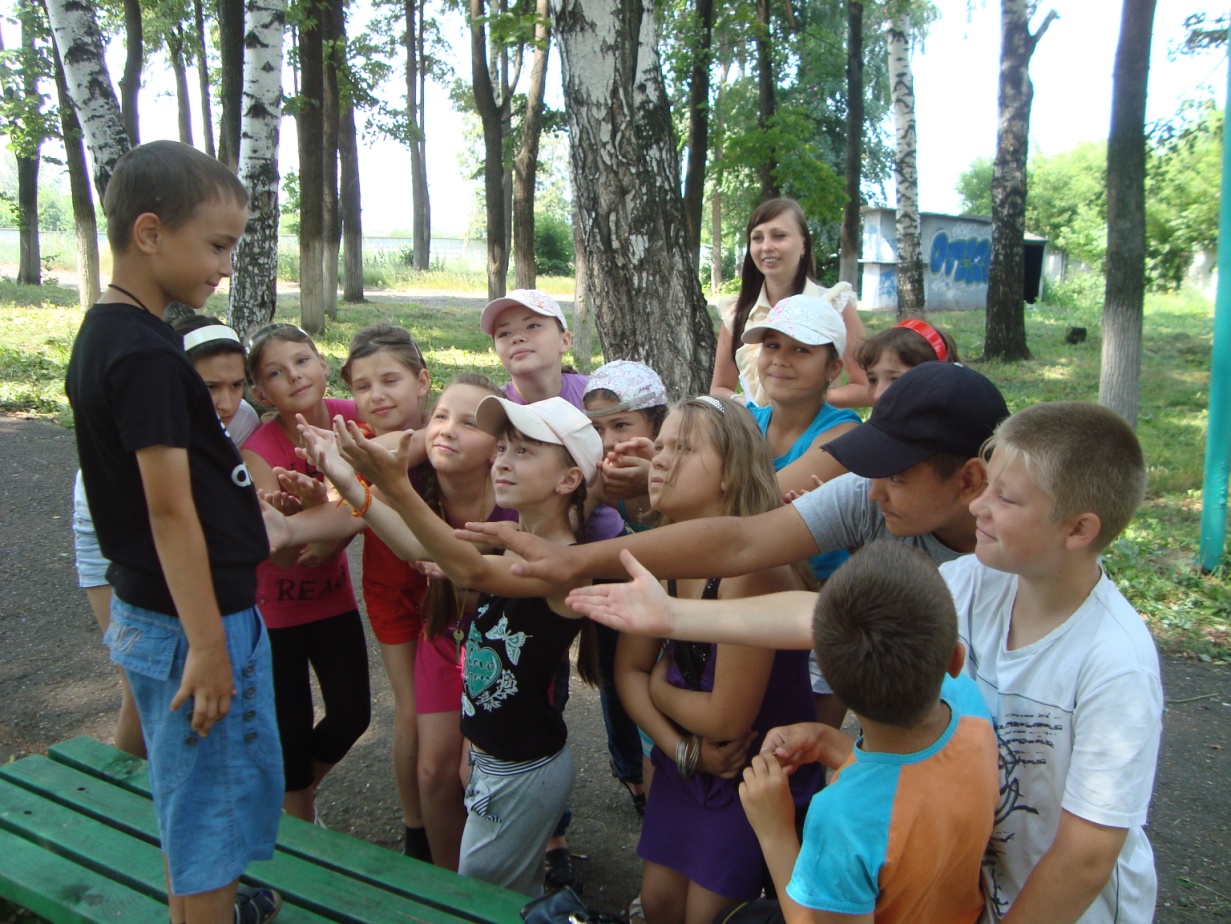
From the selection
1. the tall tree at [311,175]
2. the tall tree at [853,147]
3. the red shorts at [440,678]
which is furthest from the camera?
the tall tree at [853,147]

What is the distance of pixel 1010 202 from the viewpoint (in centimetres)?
1274

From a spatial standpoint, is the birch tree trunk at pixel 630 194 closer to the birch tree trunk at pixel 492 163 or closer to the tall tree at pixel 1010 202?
the birch tree trunk at pixel 492 163

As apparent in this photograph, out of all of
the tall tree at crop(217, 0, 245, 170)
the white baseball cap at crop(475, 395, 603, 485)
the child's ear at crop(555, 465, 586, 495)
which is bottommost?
the child's ear at crop(555, 465, 586, 495)

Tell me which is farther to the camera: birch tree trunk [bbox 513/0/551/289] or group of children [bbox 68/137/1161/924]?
birch tree trunk [bbox 513/0/551/289]

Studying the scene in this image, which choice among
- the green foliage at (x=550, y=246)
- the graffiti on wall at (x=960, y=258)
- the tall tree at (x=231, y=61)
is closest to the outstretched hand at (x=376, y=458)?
the tall tree at (x=231, y=61)

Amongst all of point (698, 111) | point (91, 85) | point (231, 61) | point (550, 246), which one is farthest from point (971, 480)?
point (550, 246)

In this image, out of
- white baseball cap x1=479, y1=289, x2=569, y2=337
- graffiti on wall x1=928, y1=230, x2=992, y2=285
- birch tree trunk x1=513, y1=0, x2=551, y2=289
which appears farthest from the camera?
graffiti on wall x1=928, y1=230, x2=992, y2=285

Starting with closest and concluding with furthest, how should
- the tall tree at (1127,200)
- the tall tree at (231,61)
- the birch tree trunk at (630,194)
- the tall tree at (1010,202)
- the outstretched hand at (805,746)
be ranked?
1. the outstretched hand at (805,746)
2. the birch tree trunk at (630,194)
3. the tall tree at (1127,200)
4. the tall tree at (231,61)
5. the tall tree at (1010,202)

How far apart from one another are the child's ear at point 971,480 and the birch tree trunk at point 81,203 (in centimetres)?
1425

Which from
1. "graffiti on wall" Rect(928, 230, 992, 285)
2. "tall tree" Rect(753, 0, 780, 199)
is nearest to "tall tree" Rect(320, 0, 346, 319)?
"tall tree" Rect(753, 0, 780, 199)

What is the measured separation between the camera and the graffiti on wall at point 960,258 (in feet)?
99.6

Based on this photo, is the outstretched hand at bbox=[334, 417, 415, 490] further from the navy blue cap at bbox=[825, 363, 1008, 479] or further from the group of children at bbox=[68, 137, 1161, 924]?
the navy blue cap at bbox=[825, 363, 1008, 479]

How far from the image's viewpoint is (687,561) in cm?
210

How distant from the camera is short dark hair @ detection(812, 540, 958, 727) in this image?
1.39 meters
